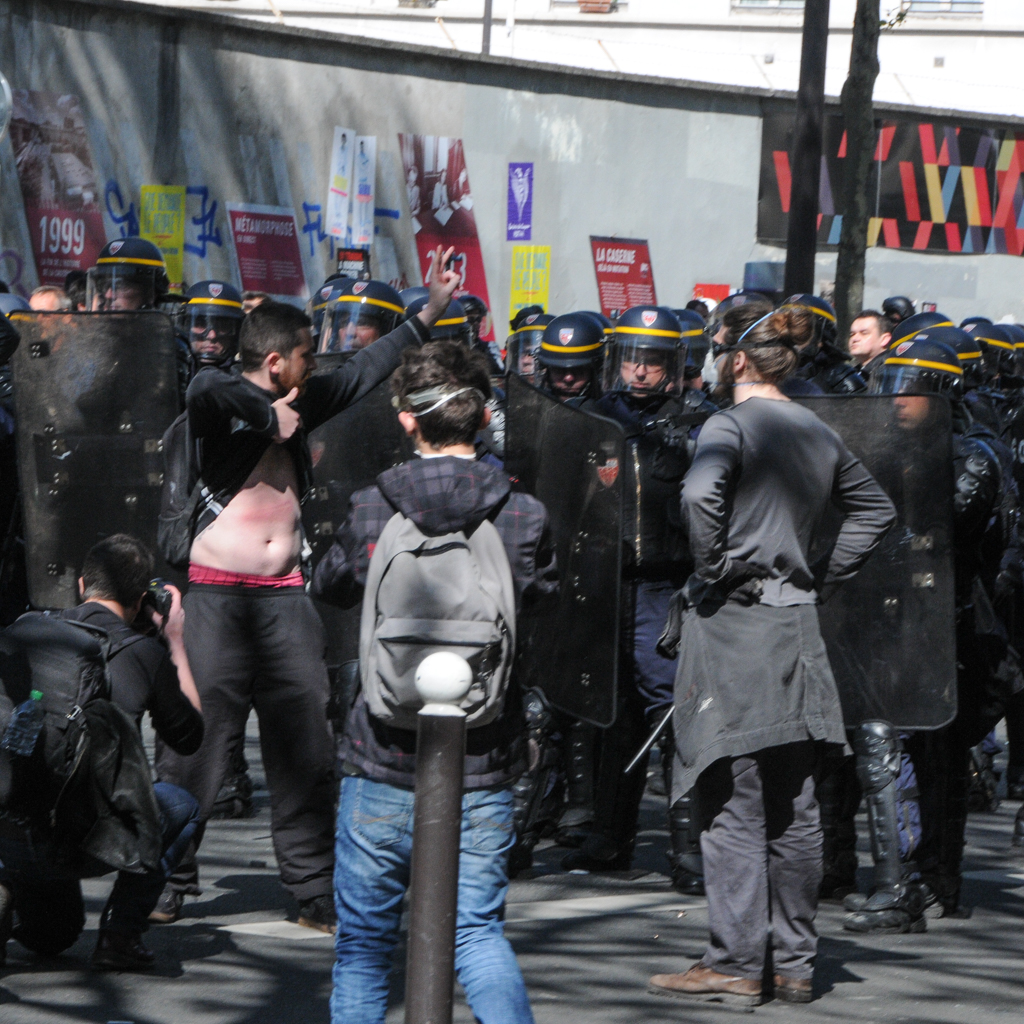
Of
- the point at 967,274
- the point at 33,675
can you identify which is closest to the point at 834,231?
the point at 967,274

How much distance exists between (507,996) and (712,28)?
110ft

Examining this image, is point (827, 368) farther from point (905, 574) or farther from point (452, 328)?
point (905, 574)

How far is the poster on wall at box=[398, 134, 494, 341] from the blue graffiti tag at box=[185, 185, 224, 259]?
2683 mm

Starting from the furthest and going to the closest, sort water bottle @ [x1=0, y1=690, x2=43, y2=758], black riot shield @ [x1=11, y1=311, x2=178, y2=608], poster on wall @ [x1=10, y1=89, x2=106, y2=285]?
1. poster on wall @ [x1=10, y1=89, x2=106, y2=285]
2. black riot shield @ [x1=11, y1=311, x2=178, y2=608]
3. water bottle @ [x1=0, y1=690, x2=43, y2=758]

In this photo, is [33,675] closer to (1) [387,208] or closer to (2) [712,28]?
(1) [387,208]

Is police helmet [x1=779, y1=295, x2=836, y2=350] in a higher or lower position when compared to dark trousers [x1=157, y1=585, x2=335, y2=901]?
higher

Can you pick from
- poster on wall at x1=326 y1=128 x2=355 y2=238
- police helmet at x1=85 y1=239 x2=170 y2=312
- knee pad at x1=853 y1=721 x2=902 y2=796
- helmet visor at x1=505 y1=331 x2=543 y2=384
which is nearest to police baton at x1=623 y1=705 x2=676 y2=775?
knee pad at x1=853 y1=721 x2=902 y2=796

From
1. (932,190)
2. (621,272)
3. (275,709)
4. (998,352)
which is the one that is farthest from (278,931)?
(932,190)

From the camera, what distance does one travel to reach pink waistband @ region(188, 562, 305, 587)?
5.06 meters

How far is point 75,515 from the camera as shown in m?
6.28

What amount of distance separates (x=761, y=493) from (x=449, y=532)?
1307 mm

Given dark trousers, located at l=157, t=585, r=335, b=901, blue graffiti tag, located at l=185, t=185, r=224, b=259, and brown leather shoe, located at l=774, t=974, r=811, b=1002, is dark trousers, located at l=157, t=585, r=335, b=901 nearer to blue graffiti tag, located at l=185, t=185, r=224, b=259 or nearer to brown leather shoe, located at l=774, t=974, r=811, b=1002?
brown leather shoe, located at l=774, t=974, r=811, b=1002

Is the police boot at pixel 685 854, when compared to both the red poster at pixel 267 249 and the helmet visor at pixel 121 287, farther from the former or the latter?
the red poster at pixel 267 249

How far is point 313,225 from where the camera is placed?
1709cm
